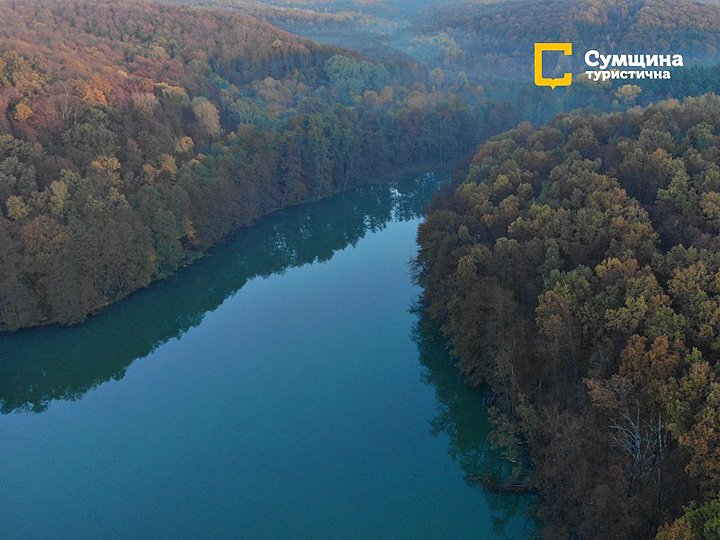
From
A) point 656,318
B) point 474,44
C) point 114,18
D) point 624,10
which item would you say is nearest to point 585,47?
point 624,10

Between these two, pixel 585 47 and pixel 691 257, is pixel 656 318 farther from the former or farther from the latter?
pixel 585 47
